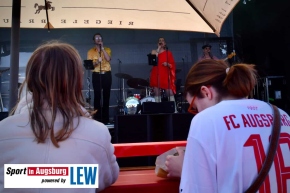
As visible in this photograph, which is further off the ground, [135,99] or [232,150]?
[135,99]

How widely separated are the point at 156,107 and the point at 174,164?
9.75 ft

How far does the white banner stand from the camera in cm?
104

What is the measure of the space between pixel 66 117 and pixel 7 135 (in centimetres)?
21

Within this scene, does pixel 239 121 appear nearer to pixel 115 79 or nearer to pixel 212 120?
pixel 212 120

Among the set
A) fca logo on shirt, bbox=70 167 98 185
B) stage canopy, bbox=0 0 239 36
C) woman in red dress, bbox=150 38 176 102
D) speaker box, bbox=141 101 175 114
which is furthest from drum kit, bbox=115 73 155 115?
fca logo on shirt, bbox=70 167 98 185

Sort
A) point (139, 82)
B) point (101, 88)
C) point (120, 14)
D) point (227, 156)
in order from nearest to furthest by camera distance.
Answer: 1. point (227, 156)
2. point (120, 14)
3. point (101, 88)
4. point (139, 82)

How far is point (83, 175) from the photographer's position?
42.4 inches

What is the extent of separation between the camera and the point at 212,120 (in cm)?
107

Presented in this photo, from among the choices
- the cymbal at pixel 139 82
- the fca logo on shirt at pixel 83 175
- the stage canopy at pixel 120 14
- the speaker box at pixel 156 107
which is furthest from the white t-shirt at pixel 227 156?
the cymbal at pixel 139 82

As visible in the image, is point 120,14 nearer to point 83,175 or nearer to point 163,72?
point 83,175

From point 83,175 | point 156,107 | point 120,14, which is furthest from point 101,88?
point 83,175

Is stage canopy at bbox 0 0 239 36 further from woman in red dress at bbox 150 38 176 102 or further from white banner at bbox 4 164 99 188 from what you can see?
woman in red dress at bbox 150 38 176 102

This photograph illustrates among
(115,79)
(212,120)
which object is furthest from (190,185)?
(115,79)

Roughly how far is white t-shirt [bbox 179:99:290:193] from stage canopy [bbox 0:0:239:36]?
1.51 m
